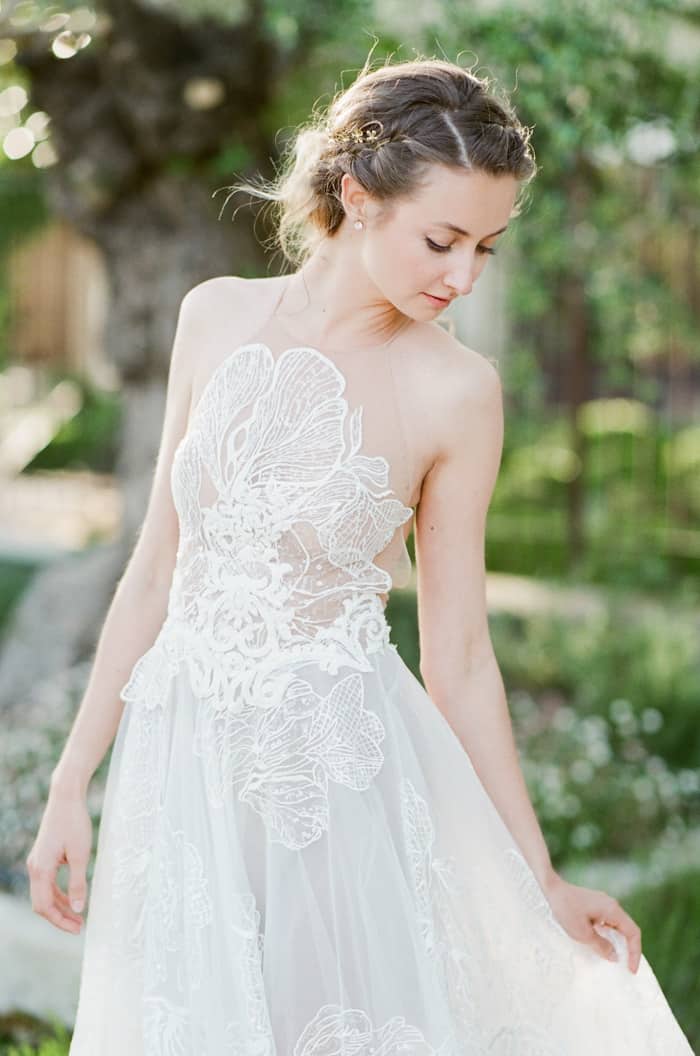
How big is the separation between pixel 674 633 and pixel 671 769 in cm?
95

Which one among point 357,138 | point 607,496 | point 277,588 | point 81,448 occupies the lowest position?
point 81,448

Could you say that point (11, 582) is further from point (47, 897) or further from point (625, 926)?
point (625, 926)

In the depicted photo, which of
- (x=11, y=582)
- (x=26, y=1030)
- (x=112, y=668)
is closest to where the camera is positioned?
(x=112, y=668)

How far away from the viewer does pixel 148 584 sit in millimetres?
2178

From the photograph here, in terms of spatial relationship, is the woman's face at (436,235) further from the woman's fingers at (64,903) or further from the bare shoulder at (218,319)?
the woman's fingers at (64,903)

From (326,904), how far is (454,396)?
2.32 feet

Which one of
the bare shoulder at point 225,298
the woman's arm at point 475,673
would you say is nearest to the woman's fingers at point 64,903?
the woman's arm at point 475,673

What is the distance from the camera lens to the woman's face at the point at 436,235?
1.94 meters

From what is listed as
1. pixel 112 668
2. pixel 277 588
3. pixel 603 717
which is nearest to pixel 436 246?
pixel 277 588

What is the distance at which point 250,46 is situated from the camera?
6133 millimetres

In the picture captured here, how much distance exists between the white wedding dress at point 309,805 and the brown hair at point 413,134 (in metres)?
0.24

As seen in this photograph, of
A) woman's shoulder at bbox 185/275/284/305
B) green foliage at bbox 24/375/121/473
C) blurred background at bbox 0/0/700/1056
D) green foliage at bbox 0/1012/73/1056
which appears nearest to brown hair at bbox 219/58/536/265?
woman's shoulder at bbox 185/275/284/305

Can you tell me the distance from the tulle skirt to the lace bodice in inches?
2.0

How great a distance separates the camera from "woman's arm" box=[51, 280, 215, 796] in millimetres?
2127
